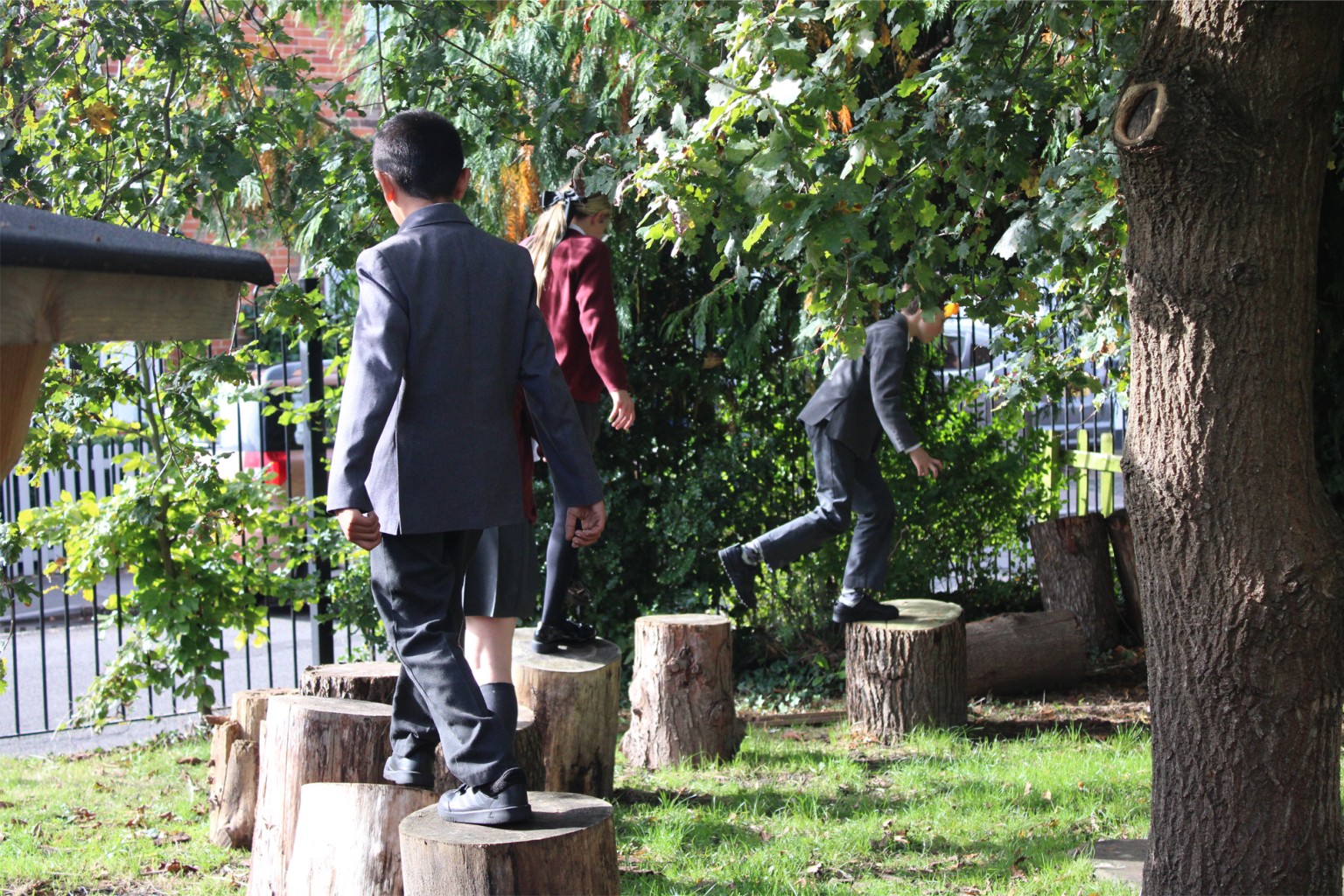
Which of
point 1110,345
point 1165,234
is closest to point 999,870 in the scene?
point 1165,234

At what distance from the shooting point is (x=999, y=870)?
4172mm

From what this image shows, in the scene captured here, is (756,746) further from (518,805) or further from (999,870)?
(518,805)

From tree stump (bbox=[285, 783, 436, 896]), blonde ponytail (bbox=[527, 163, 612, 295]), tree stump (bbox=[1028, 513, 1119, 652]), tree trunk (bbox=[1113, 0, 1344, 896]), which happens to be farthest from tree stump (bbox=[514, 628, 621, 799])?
tree stump (bbox=[1028, 513, 1119, 652])

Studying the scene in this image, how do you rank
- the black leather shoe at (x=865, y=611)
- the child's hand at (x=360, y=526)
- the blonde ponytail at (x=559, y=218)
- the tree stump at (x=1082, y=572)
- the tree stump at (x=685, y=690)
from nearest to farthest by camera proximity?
the child's hand at (x=360, y=526) < the blonde ponytail at (x=559, y=218) < the tree stump at (x=685, y=690) < the black leather shoe at (x=865, y=611) < the tree stump at (x=1082, y=572)

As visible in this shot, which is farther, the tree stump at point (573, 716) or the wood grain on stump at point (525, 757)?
the tree stump at point (573, 716)

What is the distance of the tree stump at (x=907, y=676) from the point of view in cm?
601

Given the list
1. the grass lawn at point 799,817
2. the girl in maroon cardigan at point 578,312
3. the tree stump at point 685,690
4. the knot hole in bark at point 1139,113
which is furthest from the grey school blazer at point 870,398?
the knot hole in bark at point 1139,113

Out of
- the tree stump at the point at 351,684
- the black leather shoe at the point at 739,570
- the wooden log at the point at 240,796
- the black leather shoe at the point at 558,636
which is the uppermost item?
the black leather shoe at the point at 739,570

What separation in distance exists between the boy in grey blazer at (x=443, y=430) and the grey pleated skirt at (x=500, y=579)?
20 centimetres

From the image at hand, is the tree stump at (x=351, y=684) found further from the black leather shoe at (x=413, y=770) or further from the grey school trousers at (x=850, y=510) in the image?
the grey school trousers at (x=850, y=510)

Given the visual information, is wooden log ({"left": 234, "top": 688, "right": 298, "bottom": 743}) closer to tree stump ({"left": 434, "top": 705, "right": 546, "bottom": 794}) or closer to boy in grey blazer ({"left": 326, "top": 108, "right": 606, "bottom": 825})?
tree stump ({"left": 434, "top": 705, "right": 546, "bottom": 794})

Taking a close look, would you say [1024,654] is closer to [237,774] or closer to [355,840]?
[237,774]

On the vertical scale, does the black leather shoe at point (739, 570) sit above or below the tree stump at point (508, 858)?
above

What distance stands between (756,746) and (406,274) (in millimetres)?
3424
